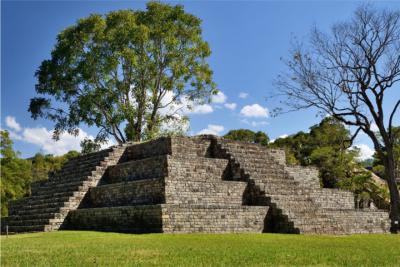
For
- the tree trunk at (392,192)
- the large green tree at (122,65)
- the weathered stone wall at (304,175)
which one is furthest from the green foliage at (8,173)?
the tree trunk at (392,192)

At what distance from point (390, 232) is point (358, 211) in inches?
73.6

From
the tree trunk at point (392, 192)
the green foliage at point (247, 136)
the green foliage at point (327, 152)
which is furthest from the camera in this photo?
the green foliage at point (247, 136)

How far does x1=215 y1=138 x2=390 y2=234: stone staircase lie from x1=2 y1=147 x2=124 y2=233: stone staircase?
4.73 metres

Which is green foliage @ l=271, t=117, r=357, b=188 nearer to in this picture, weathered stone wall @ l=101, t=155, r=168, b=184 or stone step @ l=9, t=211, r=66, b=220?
weathered stone wall @ l=101, t=155, r=168, b=184

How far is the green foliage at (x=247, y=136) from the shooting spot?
49.8 m

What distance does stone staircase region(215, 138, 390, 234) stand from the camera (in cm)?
1476

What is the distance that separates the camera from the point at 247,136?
5112cm

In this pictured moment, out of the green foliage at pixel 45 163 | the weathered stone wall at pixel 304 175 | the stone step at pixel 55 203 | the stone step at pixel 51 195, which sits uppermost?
the green foliage at pixel 45 163

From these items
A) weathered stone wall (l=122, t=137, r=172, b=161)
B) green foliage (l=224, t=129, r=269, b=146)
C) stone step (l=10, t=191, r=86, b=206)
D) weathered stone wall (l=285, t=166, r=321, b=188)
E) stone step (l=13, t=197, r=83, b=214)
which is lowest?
stone step (l=13, t=197, r=83, b=214)

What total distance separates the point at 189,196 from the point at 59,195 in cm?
565

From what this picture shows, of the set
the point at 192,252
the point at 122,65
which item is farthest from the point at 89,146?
the point at 192,252

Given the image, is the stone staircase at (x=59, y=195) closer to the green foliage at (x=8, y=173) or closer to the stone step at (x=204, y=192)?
the stone step at (x=204, y=192)

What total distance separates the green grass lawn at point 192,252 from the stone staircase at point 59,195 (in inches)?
164

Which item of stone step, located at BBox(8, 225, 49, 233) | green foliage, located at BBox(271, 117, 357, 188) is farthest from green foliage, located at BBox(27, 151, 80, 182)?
stone step, located at BBox(8, 225, 49, 233)
